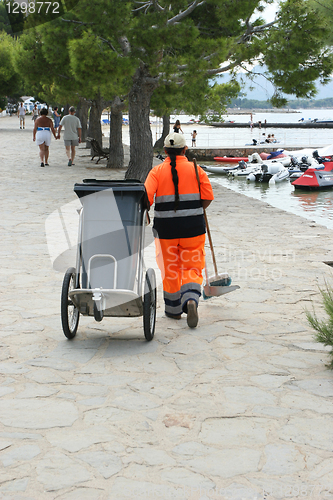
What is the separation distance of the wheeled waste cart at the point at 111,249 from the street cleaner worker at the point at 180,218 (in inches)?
13.7

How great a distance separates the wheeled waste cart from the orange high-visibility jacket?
0.35 metres

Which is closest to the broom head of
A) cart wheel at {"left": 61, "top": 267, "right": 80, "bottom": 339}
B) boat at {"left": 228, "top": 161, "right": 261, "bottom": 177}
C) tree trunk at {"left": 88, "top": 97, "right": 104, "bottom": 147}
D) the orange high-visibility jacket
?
the orange high-visibility jacket

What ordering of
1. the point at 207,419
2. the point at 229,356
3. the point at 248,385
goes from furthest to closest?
1. the point at 229,356
2. the point at 248,385
3. the point at 207,419

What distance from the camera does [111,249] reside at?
4559 mm

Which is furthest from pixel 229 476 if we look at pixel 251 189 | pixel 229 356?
pixel 251 189

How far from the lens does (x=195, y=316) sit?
196 inches

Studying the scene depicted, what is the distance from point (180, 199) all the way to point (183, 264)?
1.91 ft

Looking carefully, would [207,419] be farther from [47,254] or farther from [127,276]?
[47,254]

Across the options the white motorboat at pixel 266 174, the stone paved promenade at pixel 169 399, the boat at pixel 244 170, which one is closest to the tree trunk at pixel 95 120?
the boat at pixel 244 170

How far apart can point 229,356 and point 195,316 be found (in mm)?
624

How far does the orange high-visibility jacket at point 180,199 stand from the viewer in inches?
195

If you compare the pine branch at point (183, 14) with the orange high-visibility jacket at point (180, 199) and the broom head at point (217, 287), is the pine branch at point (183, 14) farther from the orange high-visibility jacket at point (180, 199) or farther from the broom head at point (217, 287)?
the orange high-visibility jacket at point (180, 199)

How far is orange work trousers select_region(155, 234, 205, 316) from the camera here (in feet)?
16.5

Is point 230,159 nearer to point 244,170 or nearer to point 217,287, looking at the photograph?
point 244,170
